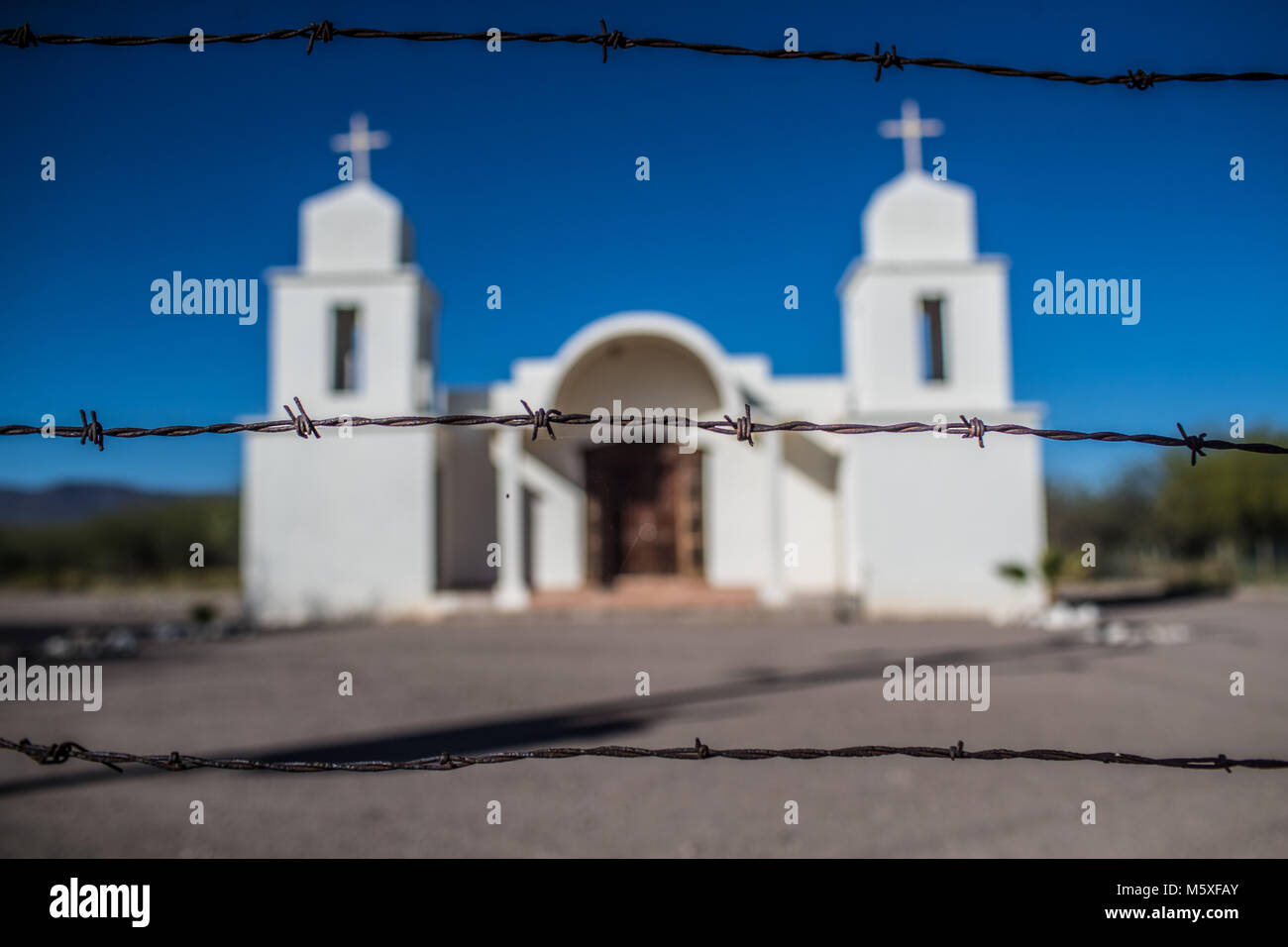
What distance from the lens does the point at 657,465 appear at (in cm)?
1633

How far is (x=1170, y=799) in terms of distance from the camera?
445 cm

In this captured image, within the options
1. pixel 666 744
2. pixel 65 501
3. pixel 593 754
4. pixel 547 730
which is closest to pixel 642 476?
pixel 547 730

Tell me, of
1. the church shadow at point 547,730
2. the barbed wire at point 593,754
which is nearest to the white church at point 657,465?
the church shadow at point 547,730

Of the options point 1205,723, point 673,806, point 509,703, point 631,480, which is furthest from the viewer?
point 631,480

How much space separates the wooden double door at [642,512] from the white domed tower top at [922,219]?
5.01 m

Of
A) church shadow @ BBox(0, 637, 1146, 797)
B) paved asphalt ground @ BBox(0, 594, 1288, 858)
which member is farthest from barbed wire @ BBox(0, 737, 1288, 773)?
church shadow @ BBox(0, 637, 1146, 797)

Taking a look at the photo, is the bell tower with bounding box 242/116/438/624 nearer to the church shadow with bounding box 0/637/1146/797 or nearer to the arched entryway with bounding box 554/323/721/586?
the arched entryway with bounding box 554/323/721/586

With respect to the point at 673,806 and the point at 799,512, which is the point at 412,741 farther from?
the point at 799,512

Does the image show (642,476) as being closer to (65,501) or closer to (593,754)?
(593,754)

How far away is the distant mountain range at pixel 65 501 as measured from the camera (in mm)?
14906

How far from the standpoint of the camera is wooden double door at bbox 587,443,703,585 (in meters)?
16.0

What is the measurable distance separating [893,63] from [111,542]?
38.1m
